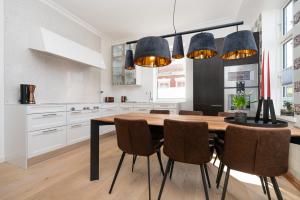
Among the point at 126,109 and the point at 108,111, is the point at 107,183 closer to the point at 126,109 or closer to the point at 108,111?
the point at 108,111

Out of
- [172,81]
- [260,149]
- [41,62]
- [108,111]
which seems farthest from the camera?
[172,81]

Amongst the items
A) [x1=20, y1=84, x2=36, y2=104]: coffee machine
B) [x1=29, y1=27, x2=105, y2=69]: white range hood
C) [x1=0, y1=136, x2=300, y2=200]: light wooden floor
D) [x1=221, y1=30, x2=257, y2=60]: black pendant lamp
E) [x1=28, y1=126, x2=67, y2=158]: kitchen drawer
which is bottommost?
[x1=0, y1=136, x2=300, y2=200]: light wooden floor

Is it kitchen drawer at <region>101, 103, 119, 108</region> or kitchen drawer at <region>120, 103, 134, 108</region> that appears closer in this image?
kitchen drawer at <region>101, 103, 119, 108</region>

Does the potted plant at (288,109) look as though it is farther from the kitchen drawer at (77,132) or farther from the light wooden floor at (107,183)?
the kitchen drawer at (77,132)

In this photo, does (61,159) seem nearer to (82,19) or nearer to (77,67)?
(77,67)

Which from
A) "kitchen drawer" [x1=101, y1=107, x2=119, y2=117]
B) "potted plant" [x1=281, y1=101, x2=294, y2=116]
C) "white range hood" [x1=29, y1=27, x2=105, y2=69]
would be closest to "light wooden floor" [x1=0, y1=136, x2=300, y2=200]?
"potted plant" [x1=281, y1=101, x2=294, y2=116]

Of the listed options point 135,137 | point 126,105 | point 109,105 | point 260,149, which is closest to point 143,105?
point 126,105

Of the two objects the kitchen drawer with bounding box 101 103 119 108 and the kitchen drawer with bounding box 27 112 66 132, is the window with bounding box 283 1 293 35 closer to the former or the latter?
the kitchen drawer with bounding box 101 103 119 108

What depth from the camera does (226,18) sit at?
3.77 m

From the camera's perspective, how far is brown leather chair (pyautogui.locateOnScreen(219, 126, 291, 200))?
1165 mm

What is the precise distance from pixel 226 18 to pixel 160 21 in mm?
1526

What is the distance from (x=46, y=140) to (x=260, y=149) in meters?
2.93

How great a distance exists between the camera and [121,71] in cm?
480

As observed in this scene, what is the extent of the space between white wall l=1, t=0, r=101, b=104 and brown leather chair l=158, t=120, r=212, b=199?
8.94ft
